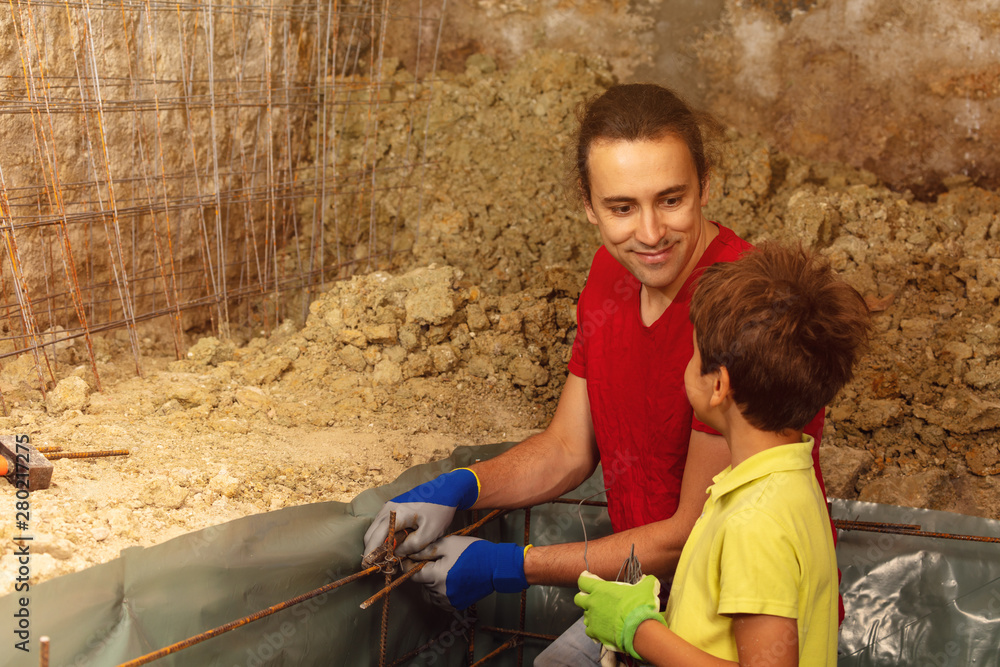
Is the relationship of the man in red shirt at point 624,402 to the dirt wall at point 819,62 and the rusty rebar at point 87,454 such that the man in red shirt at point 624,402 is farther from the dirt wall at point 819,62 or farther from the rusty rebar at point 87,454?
the dirt wall at point 819,62

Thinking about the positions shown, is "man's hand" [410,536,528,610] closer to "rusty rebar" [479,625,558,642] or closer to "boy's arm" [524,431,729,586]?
"boy's arm" [524,431,729,586]

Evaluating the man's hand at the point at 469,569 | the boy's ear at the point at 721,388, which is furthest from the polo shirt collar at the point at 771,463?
the man's hand at the point at 469,569

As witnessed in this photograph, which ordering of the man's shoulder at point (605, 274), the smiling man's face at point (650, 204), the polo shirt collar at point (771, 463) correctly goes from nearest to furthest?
the polo shirt collar at point (771, 463)
the smiling man's face at point (650, 204)
the man's shoulder at point (605, 274)

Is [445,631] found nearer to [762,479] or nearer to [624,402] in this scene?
[624,402]

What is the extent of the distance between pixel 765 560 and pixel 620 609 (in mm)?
A: 291

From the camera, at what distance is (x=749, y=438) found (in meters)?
1.32

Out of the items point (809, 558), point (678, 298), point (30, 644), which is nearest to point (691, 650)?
point (809, 558)

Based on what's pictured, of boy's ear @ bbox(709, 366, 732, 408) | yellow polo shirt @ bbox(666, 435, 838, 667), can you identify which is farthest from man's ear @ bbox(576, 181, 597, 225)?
yellow polo shirt @ bbox(666, 435, 838, 667)

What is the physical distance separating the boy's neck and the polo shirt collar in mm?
20

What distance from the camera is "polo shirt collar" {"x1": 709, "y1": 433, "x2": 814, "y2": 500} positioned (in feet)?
4.14

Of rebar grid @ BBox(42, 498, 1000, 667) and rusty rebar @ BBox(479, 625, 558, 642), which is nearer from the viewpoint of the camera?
rebar grid @ BBox(42, 498, 1000, 667)

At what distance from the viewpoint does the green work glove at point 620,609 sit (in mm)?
1323

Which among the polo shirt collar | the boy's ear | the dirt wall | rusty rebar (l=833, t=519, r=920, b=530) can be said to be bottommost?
rusty rebar (l=833, t=519, r=920, b=530)

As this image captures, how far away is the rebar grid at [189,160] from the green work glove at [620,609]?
1936 millimetres
